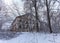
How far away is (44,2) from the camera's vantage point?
5.09 feet

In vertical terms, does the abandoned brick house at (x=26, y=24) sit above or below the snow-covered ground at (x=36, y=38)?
above

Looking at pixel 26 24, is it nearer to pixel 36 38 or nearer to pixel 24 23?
pixel 24 23

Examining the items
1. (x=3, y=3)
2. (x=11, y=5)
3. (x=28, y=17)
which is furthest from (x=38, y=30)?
(x=3, y=3)

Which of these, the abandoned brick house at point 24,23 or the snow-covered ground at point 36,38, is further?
the abandoned brick house at point 24,23

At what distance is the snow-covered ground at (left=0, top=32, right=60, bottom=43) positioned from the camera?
1401 mm

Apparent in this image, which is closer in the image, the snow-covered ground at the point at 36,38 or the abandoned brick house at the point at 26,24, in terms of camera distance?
the snow-covered ground at the point at 36,38

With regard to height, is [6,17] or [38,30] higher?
[6,17]

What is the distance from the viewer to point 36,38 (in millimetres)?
1439

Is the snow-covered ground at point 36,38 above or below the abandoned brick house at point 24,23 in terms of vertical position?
below

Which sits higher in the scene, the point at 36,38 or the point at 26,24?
the point at 26,24

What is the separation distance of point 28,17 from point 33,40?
0.33 meters

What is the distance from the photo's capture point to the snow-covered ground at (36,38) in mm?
1401

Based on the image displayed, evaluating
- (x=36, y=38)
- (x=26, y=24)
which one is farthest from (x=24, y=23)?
(x=36, y=38)

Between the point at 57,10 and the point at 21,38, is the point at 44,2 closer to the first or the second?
the point at 57,10
